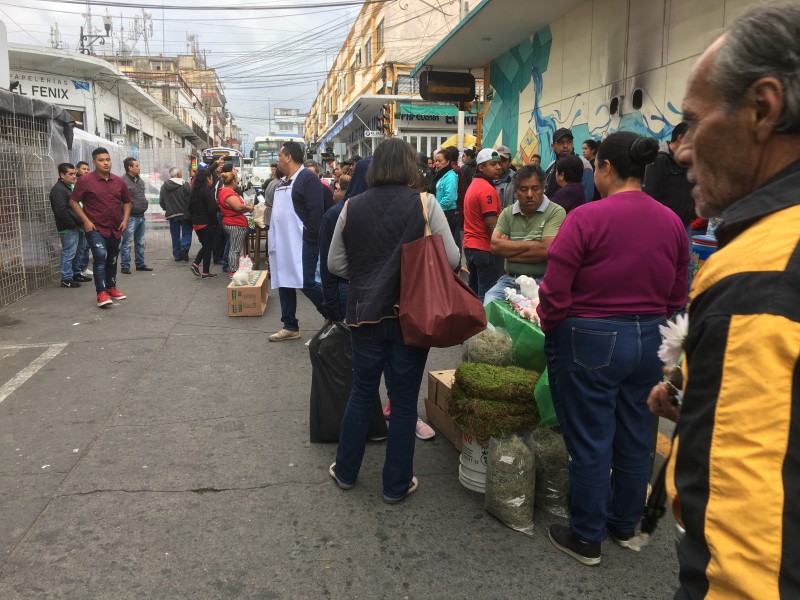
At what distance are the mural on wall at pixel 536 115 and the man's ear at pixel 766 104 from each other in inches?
247

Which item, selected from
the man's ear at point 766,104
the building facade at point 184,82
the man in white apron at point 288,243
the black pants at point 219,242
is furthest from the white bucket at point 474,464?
the building facade at point 184,82

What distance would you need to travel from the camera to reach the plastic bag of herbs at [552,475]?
3166 mm

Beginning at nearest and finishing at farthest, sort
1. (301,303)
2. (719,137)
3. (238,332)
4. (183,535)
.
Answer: (719,137)
(183,535)
(238,332)
(301,303)

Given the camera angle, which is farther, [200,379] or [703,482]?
[200,379]

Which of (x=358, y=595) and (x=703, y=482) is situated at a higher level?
(x=703, y=482)

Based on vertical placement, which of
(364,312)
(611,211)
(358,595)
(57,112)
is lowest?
(358,595)

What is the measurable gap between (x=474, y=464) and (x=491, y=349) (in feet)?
2.38

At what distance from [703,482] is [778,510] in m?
0.11

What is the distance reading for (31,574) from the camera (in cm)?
266

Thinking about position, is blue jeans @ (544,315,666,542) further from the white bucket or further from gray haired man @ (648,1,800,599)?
gray haired man @ (648,1,800,599)

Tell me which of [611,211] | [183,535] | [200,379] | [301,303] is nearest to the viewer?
[611,211]

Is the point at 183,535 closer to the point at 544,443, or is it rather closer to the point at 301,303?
the point at 544,443

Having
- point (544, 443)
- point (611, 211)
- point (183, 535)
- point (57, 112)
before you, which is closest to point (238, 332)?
point (183, 535)

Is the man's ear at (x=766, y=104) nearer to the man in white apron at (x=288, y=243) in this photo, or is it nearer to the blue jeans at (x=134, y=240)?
the man in white apron at (x=288, y=243)
